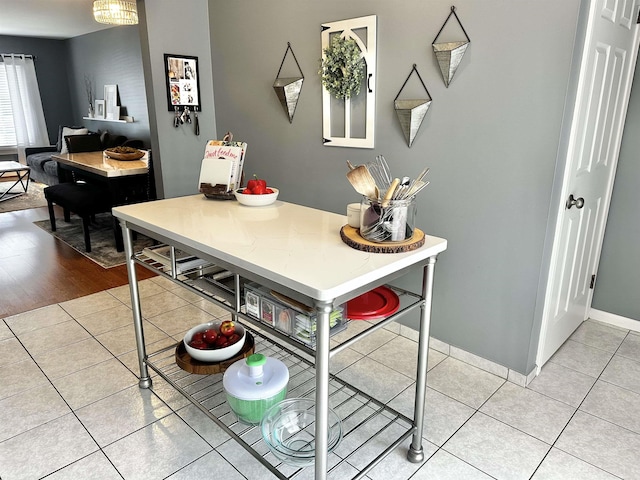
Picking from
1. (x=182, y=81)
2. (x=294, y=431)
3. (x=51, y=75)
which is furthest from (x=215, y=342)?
(x=51, y=75)

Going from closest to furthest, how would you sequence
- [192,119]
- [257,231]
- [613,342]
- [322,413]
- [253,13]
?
Result: 1. [322,413]
2. [257,231]
3. [613,342]
4. [253,13]
5. [192,119]

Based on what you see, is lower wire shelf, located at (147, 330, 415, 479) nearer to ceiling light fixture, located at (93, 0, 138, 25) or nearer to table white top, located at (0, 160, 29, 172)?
ceiling light fixture, located at (93, 0, 138, 25)

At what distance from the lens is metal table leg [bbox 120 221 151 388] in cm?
204

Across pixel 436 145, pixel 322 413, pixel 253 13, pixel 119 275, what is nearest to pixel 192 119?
pixel 253 13

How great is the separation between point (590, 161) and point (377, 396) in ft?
5.10

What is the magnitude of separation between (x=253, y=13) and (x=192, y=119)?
39.4 inches

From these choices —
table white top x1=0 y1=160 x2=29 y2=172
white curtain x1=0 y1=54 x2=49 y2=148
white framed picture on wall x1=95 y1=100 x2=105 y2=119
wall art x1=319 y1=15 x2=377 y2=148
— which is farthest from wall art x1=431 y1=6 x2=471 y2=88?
white curtain x1=0 y1=54 x2=49 y2=148

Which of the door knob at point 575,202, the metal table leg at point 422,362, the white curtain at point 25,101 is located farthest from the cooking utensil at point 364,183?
the white curtain at point 25,101

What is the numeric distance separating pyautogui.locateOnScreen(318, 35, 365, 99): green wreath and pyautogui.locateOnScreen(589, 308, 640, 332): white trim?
2.06 m

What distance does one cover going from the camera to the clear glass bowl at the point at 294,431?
5.26 ft

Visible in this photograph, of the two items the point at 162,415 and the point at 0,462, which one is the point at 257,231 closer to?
the point at 162,415

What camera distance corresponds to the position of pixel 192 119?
3701 mm

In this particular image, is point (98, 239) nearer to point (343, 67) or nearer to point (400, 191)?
point (343, 67)

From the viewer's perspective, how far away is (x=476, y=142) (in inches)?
85.9
